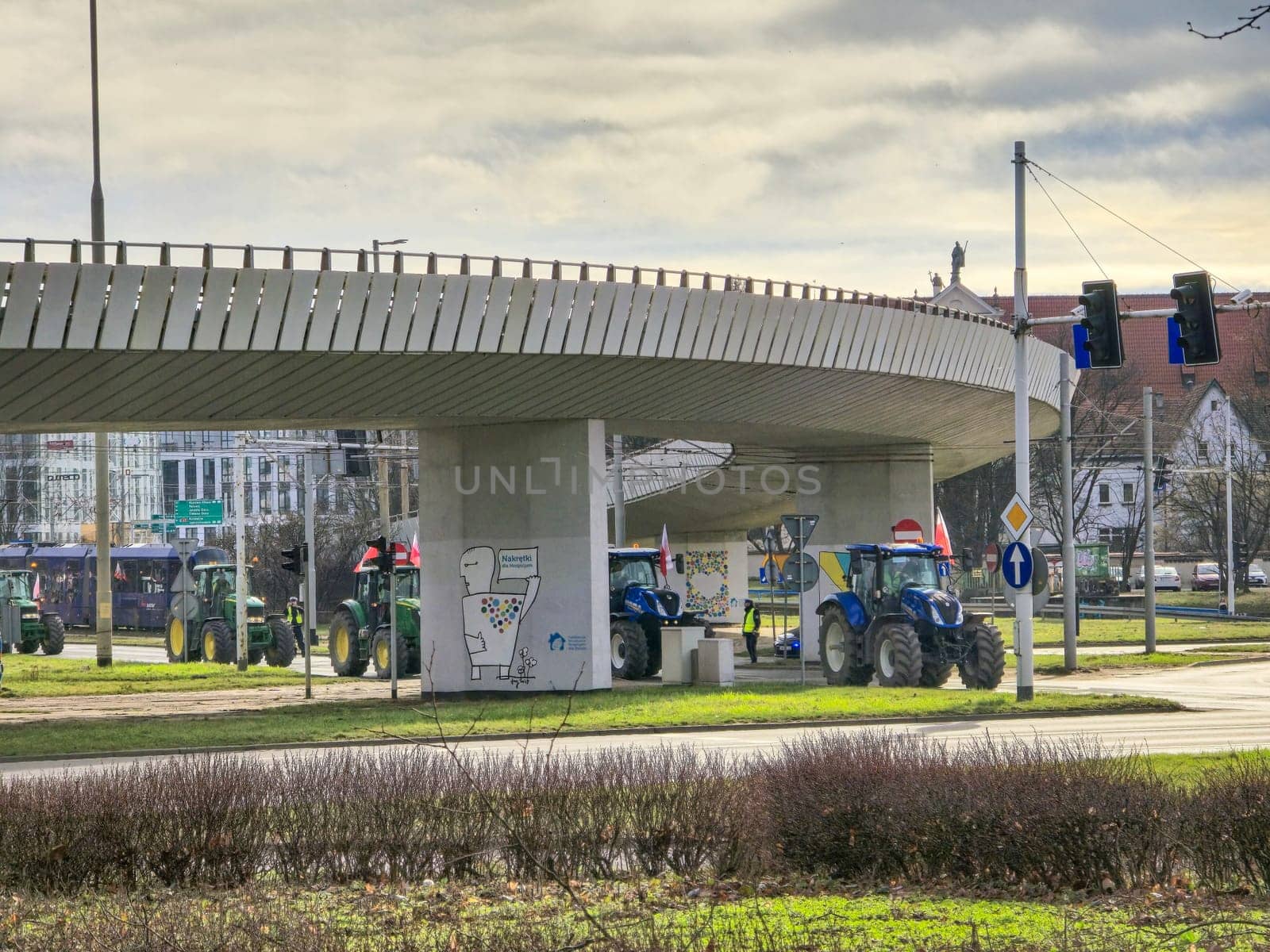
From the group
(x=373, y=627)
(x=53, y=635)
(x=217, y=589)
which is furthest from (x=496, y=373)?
(x=53, y=635)

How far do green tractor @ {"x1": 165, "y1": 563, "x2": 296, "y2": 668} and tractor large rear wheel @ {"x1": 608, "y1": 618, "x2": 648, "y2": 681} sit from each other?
37.8 ft

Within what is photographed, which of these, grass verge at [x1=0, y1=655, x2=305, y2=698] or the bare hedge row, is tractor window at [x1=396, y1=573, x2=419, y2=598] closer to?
grass verge at [x1=0, y1=655, x2=305, y2=698]

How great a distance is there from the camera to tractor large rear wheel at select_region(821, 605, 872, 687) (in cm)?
3167

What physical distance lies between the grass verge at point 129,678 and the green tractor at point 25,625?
8.38 metres

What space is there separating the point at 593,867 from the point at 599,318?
705 inches

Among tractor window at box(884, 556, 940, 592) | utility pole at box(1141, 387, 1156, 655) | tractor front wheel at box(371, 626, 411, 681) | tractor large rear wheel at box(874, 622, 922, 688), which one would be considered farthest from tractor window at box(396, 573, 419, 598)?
utility pole at box(1141, 387, 1156, 655)

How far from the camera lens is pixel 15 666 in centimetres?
4291

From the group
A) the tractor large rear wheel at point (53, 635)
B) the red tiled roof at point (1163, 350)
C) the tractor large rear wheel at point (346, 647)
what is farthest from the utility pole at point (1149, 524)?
the red tiled roof at point (1163, 350)

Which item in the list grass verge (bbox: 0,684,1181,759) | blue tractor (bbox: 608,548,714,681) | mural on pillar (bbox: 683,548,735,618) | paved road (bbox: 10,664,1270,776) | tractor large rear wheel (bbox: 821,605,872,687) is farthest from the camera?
mural on pillar (bbox: 683,548,735,618)

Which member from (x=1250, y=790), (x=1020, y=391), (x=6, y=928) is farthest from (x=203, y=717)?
(x=1250, y=790)

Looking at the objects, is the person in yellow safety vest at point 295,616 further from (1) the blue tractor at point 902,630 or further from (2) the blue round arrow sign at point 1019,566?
(2) the blue round arrow sign at point 1019,566

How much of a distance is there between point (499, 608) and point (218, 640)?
A: 1650 cm

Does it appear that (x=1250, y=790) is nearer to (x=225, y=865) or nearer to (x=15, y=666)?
(x=225, y=865)

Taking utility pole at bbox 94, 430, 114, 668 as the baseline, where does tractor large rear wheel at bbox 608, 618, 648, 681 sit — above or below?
below
